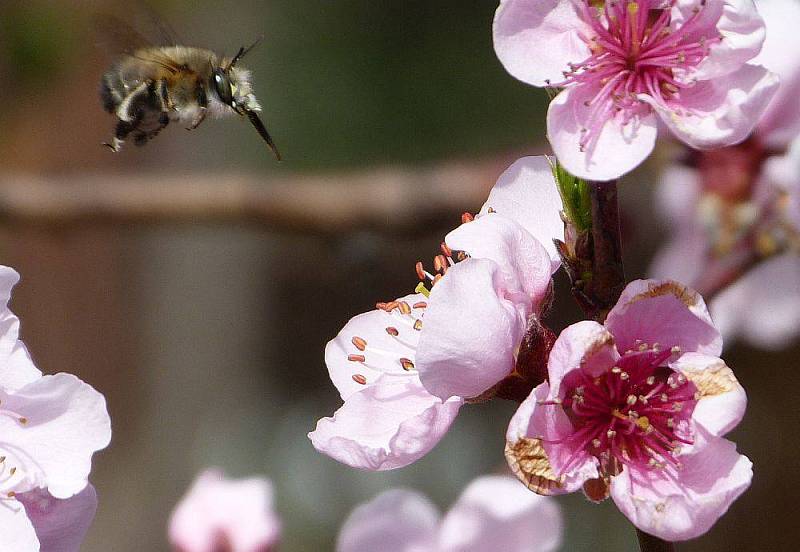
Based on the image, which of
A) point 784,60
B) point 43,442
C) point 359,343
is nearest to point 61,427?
point 43,442

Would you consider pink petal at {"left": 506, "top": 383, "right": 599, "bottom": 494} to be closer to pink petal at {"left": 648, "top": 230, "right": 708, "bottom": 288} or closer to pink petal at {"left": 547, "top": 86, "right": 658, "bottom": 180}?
pink petal at {"left": 547, "top": 86, "right": 658, "bottom": 180}

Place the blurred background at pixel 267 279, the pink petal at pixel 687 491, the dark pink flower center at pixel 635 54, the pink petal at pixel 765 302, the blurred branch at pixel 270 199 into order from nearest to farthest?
the pink petal at pixel 687 491 < the dark pink flower center at pixel 635 54 < the pink petal at pixel 765 302 < the blurred branch at pixel 270 199 < the blurred background at pixel 267 279

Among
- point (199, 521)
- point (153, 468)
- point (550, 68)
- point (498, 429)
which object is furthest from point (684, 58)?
point (153, 468)

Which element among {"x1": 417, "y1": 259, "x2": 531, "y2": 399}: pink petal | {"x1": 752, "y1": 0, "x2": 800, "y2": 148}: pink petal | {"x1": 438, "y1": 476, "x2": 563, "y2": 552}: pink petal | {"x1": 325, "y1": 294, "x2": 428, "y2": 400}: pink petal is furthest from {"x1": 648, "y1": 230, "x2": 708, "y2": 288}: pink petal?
{"x1": 417, "y1": 259, "x2": 531, "y2": 399}: pink petal

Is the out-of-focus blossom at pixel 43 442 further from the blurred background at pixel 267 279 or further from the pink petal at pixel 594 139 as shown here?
the blurred background at pixel 267 279

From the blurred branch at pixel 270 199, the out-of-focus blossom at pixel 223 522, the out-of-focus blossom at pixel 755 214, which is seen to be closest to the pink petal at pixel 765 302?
the out-of-focus blossom at pixel 755 214
